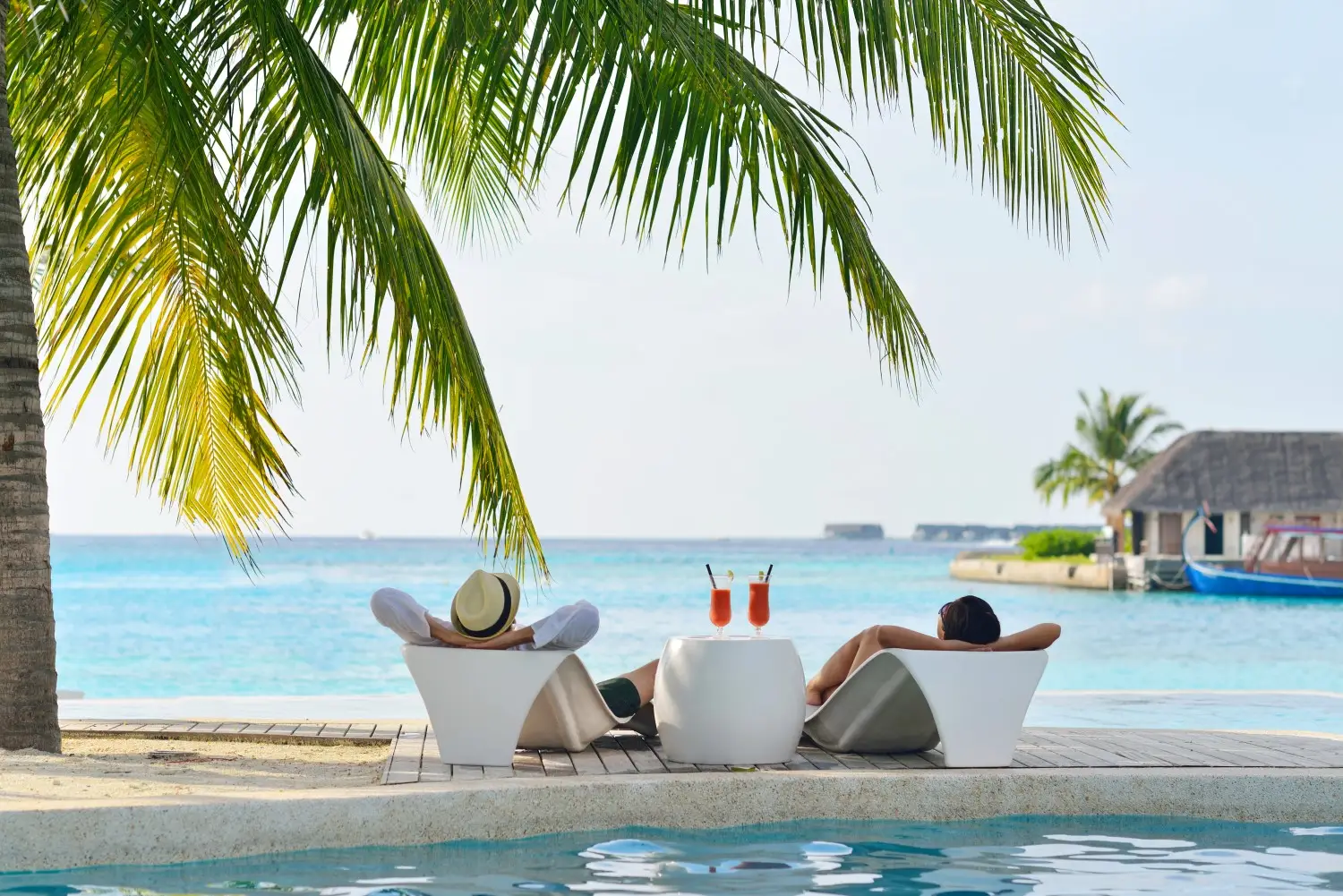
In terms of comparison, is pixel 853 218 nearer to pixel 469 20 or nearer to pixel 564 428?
pixel 469 20

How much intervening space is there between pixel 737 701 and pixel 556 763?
68 cm

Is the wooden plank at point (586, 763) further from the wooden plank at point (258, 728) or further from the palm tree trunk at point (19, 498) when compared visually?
the palm tree trunk at point (19, 498)

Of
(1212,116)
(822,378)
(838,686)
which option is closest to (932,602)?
(822,378)

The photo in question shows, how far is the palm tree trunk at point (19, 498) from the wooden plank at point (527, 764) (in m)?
1.59

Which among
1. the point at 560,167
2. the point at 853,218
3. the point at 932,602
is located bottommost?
the point at 932,602

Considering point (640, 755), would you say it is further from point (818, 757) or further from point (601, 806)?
point (601, 806)

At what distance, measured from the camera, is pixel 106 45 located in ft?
16.3

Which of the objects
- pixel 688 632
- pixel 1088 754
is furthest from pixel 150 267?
pixel 688 632

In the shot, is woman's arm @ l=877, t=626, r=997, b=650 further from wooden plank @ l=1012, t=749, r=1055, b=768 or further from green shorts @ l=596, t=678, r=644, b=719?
green shorts @ l=596, t=678, r=644, b=719

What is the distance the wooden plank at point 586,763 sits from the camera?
15.0 feet

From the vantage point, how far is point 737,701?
471 cm

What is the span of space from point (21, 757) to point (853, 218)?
3.18 m

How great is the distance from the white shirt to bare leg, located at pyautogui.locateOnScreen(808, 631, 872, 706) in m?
1.01

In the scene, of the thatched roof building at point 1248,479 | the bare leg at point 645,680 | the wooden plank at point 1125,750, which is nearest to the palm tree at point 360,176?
the bare leg at point 645,680
